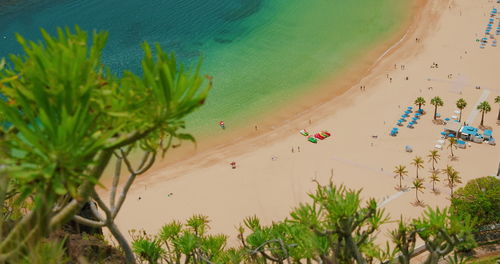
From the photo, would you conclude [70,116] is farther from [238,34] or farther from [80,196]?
[238,34]

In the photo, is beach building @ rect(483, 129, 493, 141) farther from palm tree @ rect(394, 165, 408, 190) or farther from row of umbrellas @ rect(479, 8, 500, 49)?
row of umbrellas @ rect(479, 8, 500, 49)

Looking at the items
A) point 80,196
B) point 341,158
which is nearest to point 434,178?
point 341,158

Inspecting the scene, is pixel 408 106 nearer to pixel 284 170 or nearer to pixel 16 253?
pixel 284 170

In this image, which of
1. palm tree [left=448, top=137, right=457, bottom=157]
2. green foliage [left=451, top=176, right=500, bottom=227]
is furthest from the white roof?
green foliage [left=451, top=176, right=500, bottom=227]

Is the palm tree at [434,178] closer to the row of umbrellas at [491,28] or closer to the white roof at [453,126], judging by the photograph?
the white roof at [453,126]

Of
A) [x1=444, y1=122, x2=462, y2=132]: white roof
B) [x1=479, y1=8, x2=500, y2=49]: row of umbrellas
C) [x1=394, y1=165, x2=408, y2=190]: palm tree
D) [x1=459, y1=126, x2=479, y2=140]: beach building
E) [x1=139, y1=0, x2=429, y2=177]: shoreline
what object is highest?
[x1=479, y1=8, x2=500, y2=49]: row of umbrellas

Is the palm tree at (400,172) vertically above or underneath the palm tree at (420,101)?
underneath

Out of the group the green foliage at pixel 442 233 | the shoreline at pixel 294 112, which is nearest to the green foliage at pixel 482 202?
the green foliage at pixel 442 233
